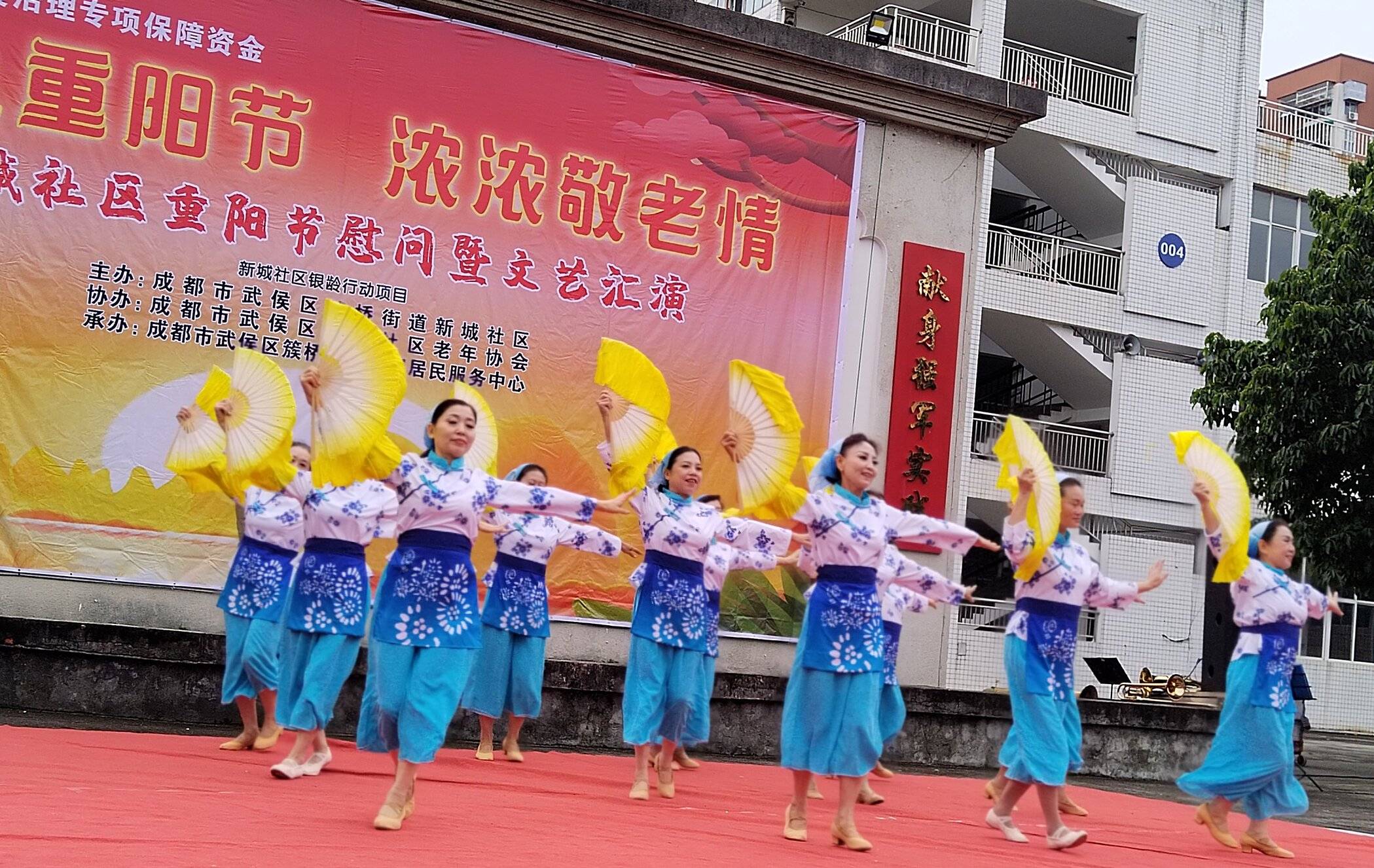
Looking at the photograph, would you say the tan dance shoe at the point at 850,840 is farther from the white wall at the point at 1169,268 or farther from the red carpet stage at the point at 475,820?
the white wall at the point at 1169,268

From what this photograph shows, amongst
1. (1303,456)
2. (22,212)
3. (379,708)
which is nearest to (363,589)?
(379,708)

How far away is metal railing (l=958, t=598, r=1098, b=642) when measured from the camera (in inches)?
660

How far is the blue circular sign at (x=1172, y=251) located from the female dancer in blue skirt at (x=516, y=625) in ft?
41.9

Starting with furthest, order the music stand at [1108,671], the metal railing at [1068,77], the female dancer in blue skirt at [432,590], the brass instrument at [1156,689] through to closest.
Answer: the metal railing at [1068,77] → the brass instrument at [1156,689] → the music stand at [1108,671] → the female dancer in blue skirt at [432,590]

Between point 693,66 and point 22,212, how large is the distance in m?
4.45

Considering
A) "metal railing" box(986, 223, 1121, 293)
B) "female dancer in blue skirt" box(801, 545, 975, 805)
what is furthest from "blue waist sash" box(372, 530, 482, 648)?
"metal railing" box(986, 223, 1121, 293)

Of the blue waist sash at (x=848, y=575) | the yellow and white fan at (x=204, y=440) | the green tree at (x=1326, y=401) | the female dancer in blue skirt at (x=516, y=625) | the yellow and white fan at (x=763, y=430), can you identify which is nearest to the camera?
the blue waist sash at (x=848, y=575)

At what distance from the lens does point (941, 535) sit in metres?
5.66

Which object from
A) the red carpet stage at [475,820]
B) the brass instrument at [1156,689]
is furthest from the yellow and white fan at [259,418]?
the brass instrument at [1156,689]

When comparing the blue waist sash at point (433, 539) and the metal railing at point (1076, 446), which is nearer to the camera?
the blue waist sash at point (433, 539)

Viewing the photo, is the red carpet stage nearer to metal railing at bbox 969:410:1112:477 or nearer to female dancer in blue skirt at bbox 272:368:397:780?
female dancer in blue skirt at bbox 272:368:397:780

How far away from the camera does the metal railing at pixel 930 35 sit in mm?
17172

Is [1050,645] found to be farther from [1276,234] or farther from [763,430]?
[1276,234]

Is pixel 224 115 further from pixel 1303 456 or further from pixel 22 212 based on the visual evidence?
pixel 1303 456
